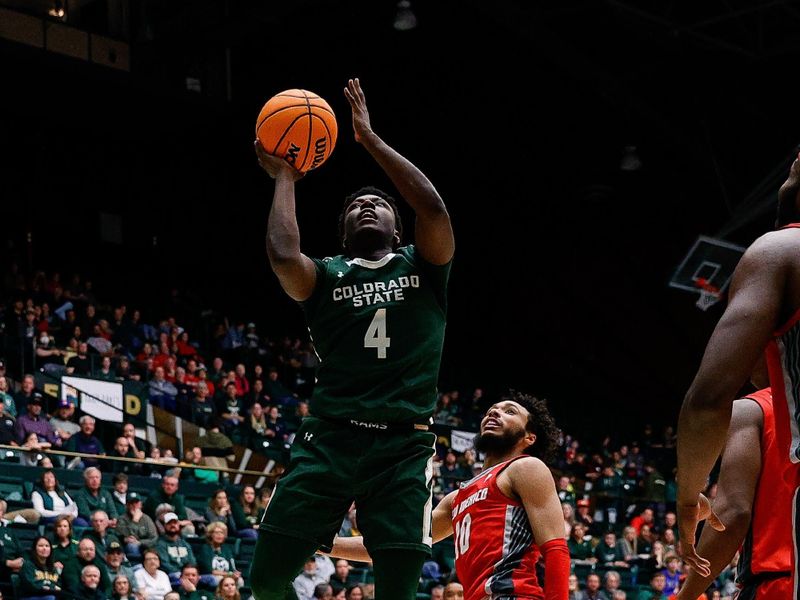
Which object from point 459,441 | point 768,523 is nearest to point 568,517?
point 459,441

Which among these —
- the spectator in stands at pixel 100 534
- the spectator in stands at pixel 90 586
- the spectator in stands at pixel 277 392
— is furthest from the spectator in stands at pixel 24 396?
the spectator in stands at pixel 277 392

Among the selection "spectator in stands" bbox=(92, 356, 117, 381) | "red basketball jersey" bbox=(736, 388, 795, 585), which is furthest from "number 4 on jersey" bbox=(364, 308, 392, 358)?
"spectator in stands" bbox=(92, 356, 117, 381)

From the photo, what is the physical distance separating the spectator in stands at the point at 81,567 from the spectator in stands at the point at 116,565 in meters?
0.08

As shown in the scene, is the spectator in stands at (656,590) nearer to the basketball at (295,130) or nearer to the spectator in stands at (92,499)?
the spectator in stands at (92,499)

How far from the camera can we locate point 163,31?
65.8 ft

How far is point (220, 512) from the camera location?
45.5 ft

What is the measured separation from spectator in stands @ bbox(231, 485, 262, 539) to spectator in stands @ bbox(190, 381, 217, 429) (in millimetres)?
2887

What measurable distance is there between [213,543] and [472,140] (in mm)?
13690

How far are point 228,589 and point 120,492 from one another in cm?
200

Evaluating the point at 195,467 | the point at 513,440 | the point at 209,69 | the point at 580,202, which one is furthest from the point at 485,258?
the point at 513,440

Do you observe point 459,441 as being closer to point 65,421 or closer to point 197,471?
point 197,471

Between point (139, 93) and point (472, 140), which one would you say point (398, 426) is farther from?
point (472, 140)

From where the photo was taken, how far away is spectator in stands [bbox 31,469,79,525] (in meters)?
12.4

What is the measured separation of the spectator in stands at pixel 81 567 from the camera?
11258 millimetres
